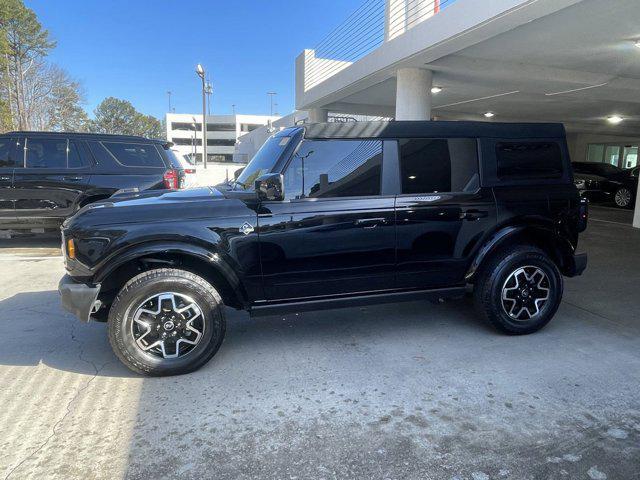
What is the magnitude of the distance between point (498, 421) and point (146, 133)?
3714 inches

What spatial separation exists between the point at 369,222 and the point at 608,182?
16315 millimetres

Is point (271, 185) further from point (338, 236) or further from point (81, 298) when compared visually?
point (81, 298)

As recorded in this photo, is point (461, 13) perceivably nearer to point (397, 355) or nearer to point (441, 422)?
point (397, 355)

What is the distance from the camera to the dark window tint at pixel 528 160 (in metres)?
4.30

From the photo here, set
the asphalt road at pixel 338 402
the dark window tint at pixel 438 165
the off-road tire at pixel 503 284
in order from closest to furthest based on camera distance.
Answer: the asphalt road at pixel 338 402
the dark window tint at pixel 438 165
the off-road tire at pixel 503 284

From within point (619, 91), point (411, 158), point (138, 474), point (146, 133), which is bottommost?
point (138, 474)

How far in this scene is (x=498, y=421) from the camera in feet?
9.68

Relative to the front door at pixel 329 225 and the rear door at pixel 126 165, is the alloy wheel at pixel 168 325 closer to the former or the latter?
the front door at pixel 329 225

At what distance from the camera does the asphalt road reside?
2549 millimetres

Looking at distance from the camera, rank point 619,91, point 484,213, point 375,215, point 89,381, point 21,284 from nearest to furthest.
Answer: point 89,381, point 375,215, point 484,213, point 21,284, point 619,91

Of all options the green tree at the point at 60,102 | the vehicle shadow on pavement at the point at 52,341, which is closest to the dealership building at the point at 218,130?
the green tree at the point at 60,102

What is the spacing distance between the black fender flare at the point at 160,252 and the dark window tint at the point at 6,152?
5.59 m

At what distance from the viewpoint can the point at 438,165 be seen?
13.6 feet

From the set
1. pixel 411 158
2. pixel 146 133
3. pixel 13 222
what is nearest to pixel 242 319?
pixel 411 158
